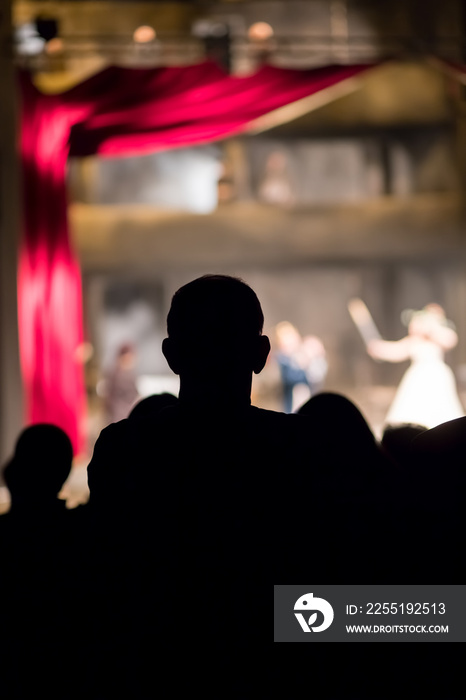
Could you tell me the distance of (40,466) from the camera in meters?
1.45

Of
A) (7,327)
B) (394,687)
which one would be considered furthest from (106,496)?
(7,327)

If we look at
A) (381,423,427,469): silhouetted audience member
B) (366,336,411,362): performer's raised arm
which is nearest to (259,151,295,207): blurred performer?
(366,336,411,362): performer's raised arm

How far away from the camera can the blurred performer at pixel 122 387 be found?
23.8 ft

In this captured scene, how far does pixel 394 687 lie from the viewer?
114 centimetres

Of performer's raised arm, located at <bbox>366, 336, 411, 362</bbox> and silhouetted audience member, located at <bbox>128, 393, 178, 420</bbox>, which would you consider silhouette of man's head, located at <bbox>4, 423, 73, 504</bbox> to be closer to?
silhouetted audience member, located at <bbox>128, 393, 178, 420</bbox>

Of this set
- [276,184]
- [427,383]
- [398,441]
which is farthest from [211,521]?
[276,184]

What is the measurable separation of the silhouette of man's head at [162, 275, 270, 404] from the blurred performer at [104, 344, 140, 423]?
6.26 m

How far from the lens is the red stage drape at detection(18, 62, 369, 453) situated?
5543mm

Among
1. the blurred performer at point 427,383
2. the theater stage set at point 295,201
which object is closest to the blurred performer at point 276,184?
the theater stage set at point 295,201

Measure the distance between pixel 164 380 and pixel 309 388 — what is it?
280 cm

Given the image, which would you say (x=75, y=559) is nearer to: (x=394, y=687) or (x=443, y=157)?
(x=394, y=687)

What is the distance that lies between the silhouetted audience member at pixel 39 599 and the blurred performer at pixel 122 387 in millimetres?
5957

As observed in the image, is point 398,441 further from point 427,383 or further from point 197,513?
point 427,383

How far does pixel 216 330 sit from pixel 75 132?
16.2 ft
